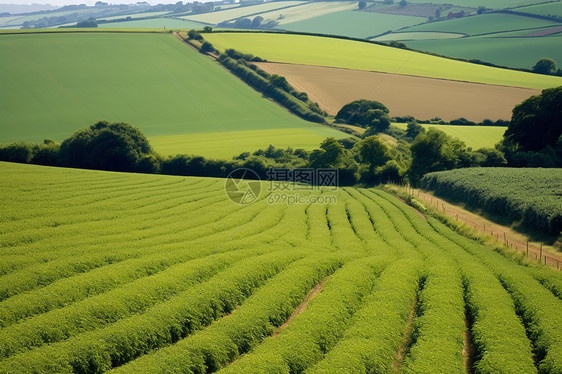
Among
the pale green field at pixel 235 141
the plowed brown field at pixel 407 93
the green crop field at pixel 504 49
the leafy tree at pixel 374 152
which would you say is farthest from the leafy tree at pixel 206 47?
the leafy tree at pixel 374 152

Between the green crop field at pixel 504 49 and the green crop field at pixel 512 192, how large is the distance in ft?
311

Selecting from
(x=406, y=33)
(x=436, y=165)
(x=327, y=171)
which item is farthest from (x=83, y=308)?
(x=406, y=33)

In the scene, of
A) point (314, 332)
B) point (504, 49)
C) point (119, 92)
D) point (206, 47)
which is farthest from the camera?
point (504, 49)

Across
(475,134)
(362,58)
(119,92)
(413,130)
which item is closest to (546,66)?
(362,58)

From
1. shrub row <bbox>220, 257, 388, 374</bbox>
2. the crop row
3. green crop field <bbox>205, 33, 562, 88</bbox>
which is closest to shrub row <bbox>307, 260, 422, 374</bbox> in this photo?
shrub row <bbox>220, 257, 388, 374</bbox>

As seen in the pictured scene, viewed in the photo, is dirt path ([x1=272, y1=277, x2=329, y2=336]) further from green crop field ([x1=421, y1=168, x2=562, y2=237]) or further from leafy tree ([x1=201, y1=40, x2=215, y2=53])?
leafy tree ([x1=201, y1=40, x2=215, y2=53])

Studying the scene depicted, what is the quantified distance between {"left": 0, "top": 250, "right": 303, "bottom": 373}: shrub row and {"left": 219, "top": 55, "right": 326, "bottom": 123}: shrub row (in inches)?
2945

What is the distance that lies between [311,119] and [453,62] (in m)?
60.6

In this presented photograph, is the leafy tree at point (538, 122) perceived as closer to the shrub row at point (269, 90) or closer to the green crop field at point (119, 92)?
the green crop field at point (119, 92)

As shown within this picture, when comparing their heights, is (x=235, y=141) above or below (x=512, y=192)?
above

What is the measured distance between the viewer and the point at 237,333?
17438mm

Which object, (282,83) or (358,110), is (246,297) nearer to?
(358,110)

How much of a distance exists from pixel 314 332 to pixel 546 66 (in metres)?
Answer: 130

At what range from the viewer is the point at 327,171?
64.3 m
